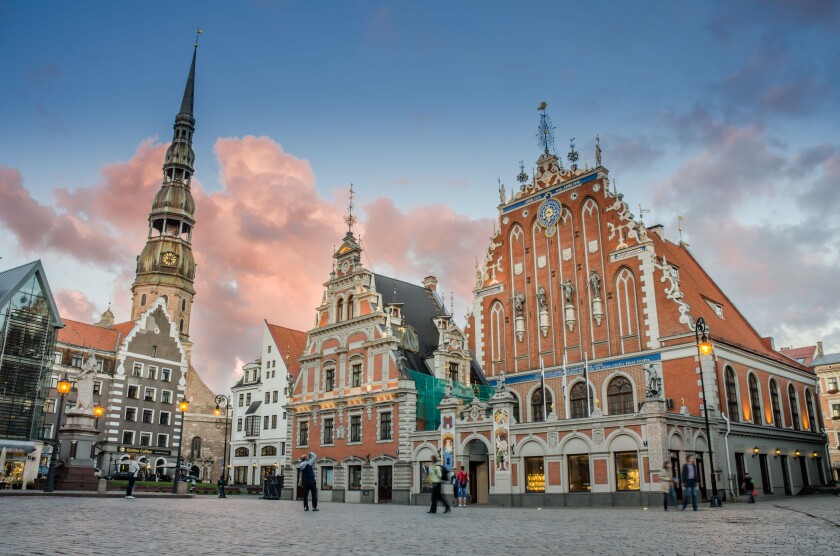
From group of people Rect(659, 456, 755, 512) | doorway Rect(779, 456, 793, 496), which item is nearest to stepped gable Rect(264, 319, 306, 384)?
doorway Rect(779, 456, 793, 496)

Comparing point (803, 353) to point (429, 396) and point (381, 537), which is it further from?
point (381, 537)

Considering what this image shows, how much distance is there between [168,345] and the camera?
66688mm

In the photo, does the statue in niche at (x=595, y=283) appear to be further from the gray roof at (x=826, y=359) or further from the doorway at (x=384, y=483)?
the gray roof at (x=826, y=359)

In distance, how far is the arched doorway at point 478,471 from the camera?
36.4 m

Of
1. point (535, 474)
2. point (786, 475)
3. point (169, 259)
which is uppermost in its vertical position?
point (169, 259)

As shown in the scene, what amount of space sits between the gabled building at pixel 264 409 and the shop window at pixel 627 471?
3561cm

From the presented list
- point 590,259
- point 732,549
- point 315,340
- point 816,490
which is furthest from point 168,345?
point 732,549

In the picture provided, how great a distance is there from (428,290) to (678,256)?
19.0m

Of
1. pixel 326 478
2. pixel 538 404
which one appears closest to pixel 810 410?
pixel 538 404

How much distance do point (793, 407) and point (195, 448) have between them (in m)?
59.4

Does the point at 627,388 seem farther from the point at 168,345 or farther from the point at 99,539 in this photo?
the point at 168,345

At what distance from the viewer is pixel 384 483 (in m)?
39.7

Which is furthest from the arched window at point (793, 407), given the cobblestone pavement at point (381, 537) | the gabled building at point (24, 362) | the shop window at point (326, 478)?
the gabled building at point (24, 362)

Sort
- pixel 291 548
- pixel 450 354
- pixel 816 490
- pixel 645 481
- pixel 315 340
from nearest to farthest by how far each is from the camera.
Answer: pixel 291 548 → pixel 645 481 → pixel 816 490 → pixel 450 354 → pixel 315 340
